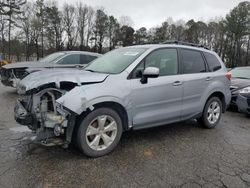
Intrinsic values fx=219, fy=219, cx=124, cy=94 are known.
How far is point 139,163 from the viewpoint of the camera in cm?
318

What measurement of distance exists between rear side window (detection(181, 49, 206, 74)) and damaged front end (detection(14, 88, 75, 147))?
8.07 ft

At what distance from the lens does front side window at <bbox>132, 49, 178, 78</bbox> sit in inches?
149

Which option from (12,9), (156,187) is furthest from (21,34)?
(156,187)

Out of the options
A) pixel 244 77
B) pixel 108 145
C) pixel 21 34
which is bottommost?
pixel 108 145

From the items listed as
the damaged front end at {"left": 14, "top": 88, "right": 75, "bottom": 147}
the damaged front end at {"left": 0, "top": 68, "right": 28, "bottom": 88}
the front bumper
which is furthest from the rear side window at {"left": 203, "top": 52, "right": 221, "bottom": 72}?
the damaged front end at {"left": 0, "top": 68, "right": 28, "bottom": 88}

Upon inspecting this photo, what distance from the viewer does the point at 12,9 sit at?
39.6 meters

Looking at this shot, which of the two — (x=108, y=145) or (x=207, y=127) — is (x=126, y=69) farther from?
(x=207, y=127)

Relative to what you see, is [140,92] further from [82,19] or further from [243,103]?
[82,19]

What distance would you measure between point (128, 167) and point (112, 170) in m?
0.24

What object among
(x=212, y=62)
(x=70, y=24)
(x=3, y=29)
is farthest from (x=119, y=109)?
(x=70, y=24)

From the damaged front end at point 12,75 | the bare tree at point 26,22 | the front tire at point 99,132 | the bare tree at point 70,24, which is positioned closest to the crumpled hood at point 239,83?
the front tire at point 99,132

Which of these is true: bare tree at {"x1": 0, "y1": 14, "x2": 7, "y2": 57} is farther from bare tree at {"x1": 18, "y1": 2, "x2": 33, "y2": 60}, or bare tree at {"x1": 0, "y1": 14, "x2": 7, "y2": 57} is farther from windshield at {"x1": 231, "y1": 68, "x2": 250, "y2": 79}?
windshield at {"x1": 231, "y1": 68, "x2": 250, "y2": 79}

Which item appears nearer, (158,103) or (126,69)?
(126,69)

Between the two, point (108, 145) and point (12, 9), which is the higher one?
point (12, 9)
